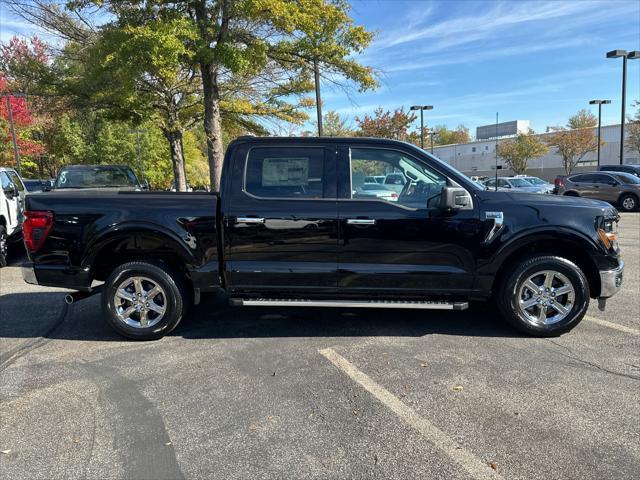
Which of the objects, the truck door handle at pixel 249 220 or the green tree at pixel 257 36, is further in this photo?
the green tree at pixel 257 36

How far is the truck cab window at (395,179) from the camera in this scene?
4504mm

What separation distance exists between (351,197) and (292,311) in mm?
1755

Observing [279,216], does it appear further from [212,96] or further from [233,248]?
[212,96]

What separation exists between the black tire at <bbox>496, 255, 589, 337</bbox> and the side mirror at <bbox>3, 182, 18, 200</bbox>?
8.53m

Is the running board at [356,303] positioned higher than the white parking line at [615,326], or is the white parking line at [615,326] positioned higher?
the running board at [356,303]

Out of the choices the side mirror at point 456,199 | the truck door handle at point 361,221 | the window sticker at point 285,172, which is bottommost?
the truck door handle at point 361,221

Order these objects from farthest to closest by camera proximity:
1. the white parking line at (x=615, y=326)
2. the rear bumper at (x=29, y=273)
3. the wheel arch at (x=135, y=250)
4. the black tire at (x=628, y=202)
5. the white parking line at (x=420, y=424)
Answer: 1. the black tire at (x=628, y=202)
2. the white parking line at (x=615, y=326)
3. the rear bumper at (x=29, y=273)
4. the wheel arch at (x=135, y=250)
5. the white parking line at (x=420, y=424)

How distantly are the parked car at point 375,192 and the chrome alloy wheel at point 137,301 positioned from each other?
7.04 ft

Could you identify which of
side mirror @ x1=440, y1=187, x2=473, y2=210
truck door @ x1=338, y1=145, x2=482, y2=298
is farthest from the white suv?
side mirror @ x1=440, y1=187, x2=473, y2=210

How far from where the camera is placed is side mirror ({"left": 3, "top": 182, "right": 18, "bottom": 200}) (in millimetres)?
8617

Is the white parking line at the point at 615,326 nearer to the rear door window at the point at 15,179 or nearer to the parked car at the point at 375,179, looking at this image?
the parked car at the point at 375,179

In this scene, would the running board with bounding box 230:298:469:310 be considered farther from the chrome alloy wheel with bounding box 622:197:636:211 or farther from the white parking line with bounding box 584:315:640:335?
the chrome alloy wheel with bounding box 622:197:636:211

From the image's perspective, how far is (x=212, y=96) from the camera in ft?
43.9

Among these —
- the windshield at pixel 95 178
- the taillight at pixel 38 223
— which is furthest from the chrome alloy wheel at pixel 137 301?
the windshield at pixel 95 178
